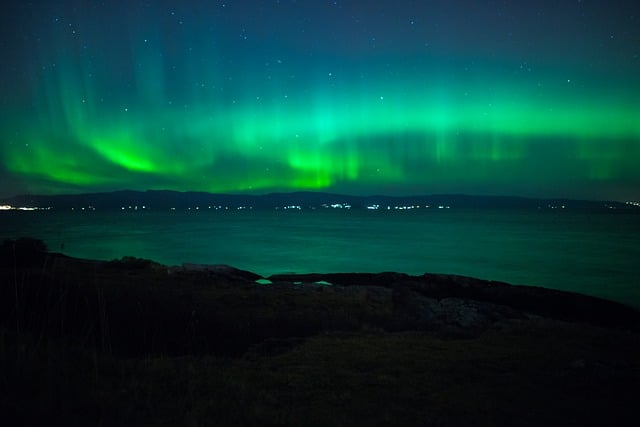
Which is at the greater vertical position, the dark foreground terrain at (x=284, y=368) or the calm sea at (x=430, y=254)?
the dark foreground terrain at (x=284, y=368)

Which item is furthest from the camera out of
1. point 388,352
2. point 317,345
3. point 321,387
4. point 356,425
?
point 317,345

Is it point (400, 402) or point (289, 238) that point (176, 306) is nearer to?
point (400, 402)

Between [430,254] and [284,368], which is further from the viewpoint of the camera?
[430,254]

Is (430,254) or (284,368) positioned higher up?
(284,368)

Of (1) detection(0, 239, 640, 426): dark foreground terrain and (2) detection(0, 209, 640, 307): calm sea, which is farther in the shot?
(2) detection(0, 209, 640, 307): calm sea

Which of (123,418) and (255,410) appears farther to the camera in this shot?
(255,410)

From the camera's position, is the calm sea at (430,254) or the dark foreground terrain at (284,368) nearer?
the dark foreground terrain at (284,368)

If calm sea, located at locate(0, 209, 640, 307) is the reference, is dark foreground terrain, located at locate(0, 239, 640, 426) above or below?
above

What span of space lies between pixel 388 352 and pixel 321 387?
3.15 meters

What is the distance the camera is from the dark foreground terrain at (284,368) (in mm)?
5812

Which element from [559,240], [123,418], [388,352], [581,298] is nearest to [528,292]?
[581,298]

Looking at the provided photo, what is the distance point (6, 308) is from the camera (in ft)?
37.0

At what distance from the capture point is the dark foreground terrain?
19.1ft

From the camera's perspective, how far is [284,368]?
8.43 metres
